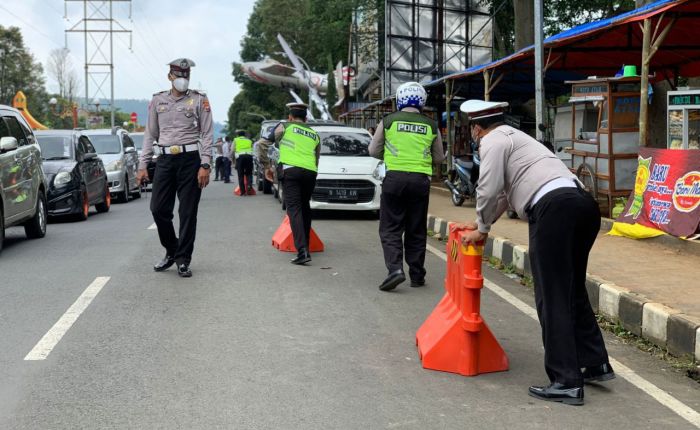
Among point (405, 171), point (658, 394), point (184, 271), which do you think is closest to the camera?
point (658, 394)

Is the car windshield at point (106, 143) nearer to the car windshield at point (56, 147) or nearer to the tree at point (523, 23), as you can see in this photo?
the car windshield at point (56, 147)

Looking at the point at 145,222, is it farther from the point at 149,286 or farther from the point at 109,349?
the point at 109,349

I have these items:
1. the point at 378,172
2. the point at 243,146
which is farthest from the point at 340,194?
the point at 243,146

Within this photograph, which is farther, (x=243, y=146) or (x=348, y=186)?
(x=243, y=146)

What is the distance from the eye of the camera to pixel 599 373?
4.86 metres

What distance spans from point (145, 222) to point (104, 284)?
6172mm

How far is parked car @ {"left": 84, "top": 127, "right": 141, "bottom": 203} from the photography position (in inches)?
760

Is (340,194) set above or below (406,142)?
below

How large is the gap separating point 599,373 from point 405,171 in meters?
3.39

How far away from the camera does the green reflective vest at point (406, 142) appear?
25.7 ft

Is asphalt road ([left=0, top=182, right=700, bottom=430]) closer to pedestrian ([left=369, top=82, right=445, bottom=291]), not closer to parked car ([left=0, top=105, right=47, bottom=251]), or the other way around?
pedestrian ([left=369, top=82, right=445, bottom=291])

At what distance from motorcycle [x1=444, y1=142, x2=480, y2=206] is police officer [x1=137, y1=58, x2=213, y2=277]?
295 inches

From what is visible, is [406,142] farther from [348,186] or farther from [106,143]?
[106,143]

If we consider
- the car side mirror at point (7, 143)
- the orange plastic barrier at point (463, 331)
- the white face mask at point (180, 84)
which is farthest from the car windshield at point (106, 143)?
the orange plastic barrier at point (463, 331)
